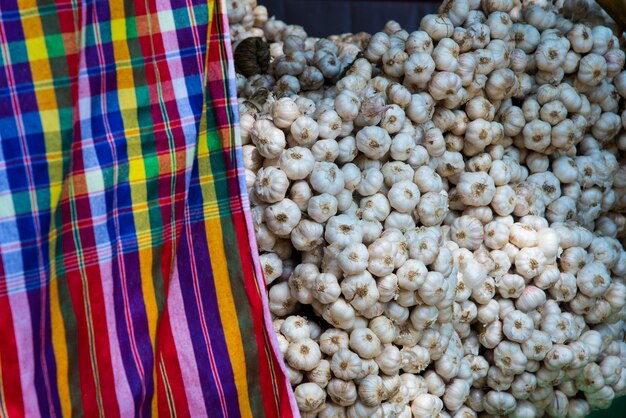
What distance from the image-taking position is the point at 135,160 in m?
1.29

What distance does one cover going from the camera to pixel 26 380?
1.25 m

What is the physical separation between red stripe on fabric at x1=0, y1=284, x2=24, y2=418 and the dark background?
2.73 m

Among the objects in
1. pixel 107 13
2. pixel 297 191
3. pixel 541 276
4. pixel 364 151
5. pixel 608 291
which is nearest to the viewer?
pixel 107 13

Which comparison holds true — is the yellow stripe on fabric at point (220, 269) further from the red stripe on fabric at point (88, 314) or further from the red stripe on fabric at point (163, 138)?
the red stripe on fabric at point (88, 314)

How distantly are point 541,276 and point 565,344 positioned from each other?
0.16 metres

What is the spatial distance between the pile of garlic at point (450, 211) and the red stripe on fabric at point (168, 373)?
Result: 0.21 m

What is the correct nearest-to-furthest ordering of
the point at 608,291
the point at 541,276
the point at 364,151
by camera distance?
the point at 364,151
the point at 541,276
the point at 608,291

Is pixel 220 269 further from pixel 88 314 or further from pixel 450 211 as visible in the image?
pixel 450 211

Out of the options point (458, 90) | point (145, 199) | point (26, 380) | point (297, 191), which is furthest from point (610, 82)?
point (26, 380)

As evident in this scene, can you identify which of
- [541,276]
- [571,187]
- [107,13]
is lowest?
[541,276]

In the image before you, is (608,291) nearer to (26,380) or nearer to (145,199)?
(145,199)

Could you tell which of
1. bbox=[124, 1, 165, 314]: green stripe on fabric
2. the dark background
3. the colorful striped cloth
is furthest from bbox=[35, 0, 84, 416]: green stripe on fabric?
the dark background

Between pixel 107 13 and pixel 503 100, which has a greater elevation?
pixel 107 13

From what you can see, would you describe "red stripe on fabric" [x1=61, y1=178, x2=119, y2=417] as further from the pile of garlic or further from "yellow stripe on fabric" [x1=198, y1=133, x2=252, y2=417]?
the pile of garlic
